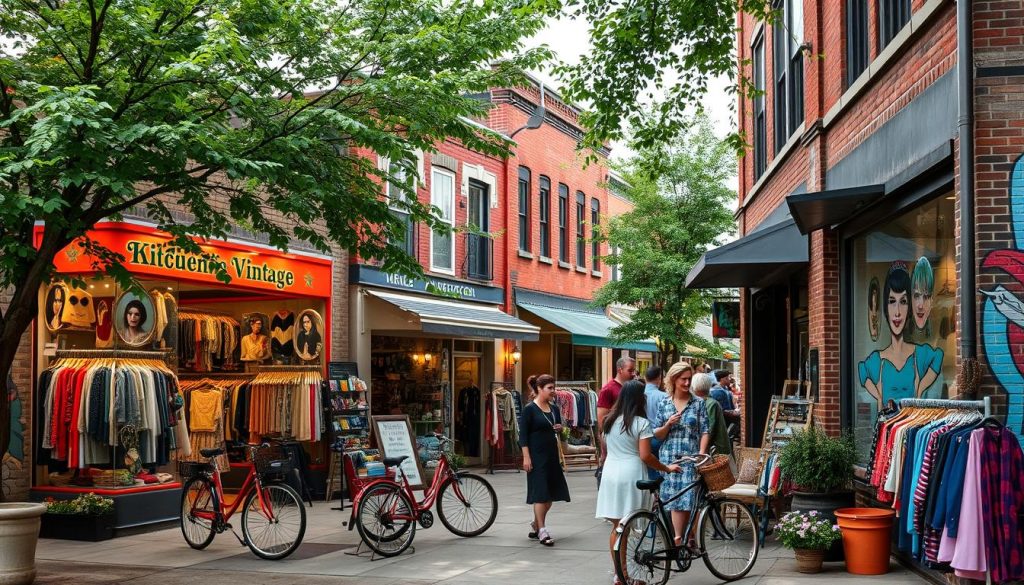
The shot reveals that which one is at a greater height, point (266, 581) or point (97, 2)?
point (97, 2)

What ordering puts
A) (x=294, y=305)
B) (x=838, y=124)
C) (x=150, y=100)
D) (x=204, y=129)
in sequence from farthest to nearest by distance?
(x=294, y=305), (x=838, y=124), (x=150, y=100), (x=204, y=129)

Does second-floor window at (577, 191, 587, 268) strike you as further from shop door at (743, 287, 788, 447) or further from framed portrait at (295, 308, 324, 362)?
framed portrait at (295, 308, 324, 362)

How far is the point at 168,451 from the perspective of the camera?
45.4 ft

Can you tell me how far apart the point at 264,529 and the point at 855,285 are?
6.85m

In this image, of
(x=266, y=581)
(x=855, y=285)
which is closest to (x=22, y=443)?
(x=266, y=581)

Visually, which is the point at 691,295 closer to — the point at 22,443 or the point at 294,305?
the point at 294,305

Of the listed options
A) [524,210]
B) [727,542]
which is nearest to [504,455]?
[524,210]

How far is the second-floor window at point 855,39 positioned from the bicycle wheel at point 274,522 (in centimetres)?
734

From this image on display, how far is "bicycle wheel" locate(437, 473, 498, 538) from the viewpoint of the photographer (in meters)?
12.5

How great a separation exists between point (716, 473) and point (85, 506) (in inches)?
297

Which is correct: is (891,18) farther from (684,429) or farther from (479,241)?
(479,241)

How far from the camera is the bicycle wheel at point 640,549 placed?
844 cm

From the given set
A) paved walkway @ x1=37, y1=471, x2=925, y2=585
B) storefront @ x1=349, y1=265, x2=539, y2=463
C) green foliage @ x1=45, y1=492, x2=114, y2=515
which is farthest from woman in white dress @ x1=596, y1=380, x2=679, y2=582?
storefront @ x1=349, y1=265, x2=539, y2=463

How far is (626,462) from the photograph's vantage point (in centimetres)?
902
